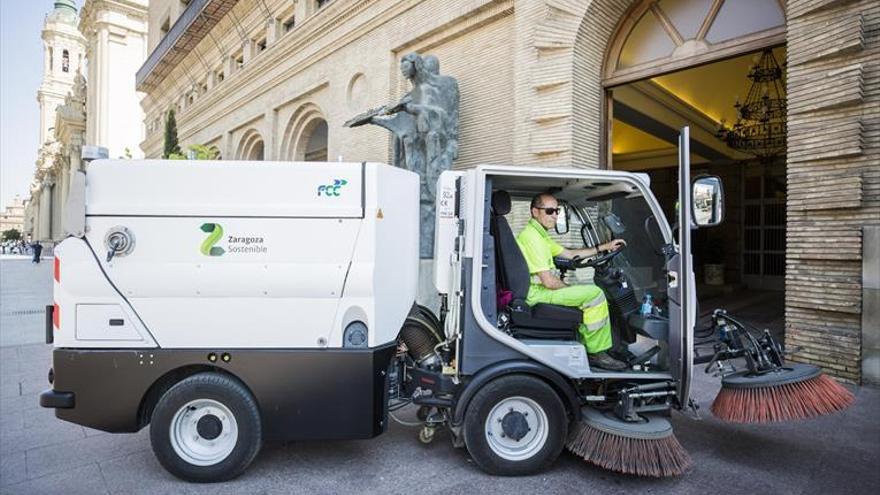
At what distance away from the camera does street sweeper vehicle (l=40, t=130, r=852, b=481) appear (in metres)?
3.38

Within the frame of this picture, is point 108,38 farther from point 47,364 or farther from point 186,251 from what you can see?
point 186,251

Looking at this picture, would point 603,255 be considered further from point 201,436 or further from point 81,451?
point 81,451

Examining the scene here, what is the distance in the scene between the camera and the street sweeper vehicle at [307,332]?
11.1 ft

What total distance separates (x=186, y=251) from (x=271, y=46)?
1653 centimetres

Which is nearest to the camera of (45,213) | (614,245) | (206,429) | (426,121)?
(206,429)

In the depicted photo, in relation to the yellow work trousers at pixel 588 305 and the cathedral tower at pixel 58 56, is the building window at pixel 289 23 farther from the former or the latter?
the cathedral tower at pixel 58 56

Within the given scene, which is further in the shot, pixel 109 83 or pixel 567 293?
pixel 109 83

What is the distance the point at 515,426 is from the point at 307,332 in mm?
1552

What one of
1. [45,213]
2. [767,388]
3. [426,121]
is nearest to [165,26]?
[426,121]

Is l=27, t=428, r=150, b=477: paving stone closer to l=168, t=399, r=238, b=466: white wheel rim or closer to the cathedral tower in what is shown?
l=168, t=399, r=238, b=466: white wheel rim

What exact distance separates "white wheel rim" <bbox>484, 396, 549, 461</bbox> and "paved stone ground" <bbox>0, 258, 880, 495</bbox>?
0.59 feet

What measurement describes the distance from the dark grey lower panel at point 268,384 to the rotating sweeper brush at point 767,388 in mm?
2515

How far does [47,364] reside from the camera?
685cm

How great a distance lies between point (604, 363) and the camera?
12.3ft
